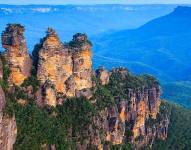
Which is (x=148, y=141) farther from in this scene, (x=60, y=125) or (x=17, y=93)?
(x=17, y=93)

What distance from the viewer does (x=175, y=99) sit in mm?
161250

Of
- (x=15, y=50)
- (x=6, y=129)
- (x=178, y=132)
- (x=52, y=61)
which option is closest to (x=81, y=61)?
(x=52, y=61)

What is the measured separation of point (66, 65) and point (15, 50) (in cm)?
802

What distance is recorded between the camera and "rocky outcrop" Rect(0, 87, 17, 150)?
5166cm

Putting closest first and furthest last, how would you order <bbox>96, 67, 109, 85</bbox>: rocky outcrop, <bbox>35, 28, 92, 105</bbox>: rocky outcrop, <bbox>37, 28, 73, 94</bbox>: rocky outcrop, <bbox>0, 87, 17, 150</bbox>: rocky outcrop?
<bbox>0, 87, 17, 150</bbox>: rocky outcrop < <bbox>37, 28, 73, 94</bbox>: rocky outcrop < <bbox>35, 28, 92, 105</bbox>: rocky outcrop < <bbox>96, 67, 109, 85</bbox>: rocky outcrop

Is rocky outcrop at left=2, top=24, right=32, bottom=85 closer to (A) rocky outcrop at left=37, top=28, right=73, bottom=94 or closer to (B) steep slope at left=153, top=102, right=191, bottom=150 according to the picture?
(A) rocky outcrop at left=37, top=28, right=73, bottom=94

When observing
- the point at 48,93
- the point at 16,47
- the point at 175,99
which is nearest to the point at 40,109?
the point at 48,93

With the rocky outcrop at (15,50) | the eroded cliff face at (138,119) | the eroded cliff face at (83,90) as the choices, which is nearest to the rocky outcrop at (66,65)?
the eroded cliff face at (83,90)

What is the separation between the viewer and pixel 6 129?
52438mm

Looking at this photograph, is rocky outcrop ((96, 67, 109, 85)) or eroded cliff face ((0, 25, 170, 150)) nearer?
eroded cliff face ((0, 25, 170, 150))

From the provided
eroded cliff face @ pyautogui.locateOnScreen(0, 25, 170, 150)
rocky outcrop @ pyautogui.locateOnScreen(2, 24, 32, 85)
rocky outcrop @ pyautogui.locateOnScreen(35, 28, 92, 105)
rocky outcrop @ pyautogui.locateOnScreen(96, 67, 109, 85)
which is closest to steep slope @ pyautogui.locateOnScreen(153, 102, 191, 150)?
eroded cliff face @ pyautogui.locateOnScreen(0, 25, 170, 150)

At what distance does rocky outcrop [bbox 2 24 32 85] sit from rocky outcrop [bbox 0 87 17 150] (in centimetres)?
688

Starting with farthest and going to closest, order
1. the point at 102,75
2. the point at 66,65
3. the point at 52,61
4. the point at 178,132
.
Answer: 1. the point at 178,132
2. the point at 102,75
3. the point at 66,65
4. the point at 52,61

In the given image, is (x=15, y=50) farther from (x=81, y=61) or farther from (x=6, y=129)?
(x=81, y=61)
